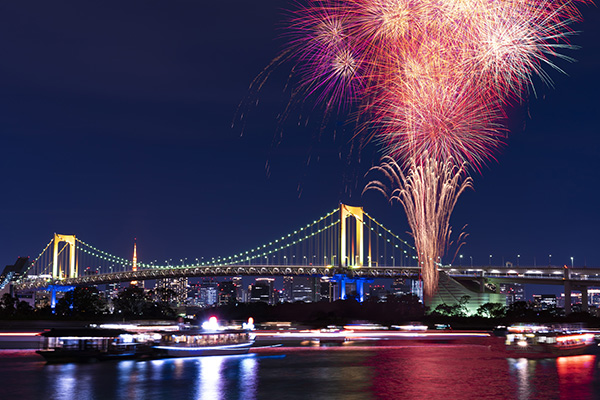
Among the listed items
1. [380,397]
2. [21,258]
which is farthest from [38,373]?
[21,258]

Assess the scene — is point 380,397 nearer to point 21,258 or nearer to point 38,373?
point 38,373

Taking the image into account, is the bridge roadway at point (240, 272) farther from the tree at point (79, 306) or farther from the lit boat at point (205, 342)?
the lit boat at point (205, 342)

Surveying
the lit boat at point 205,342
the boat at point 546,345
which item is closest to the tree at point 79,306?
the lit boat at point 205,342

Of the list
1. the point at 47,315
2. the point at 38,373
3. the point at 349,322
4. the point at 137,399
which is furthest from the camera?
the point at 47,315

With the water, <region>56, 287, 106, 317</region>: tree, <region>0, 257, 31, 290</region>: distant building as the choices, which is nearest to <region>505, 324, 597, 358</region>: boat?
the water

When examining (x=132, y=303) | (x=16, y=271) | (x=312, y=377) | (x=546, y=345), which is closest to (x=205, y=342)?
(x=312, y=377)

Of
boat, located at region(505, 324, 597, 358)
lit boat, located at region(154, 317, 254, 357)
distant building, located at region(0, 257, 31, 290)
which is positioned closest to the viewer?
lit boat, located at region(154, 317, 254, 357)

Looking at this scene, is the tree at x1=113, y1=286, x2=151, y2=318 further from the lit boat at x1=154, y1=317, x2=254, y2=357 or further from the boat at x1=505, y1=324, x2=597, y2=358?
the boat at x1=505, y1=324, x2=597, y2=358
